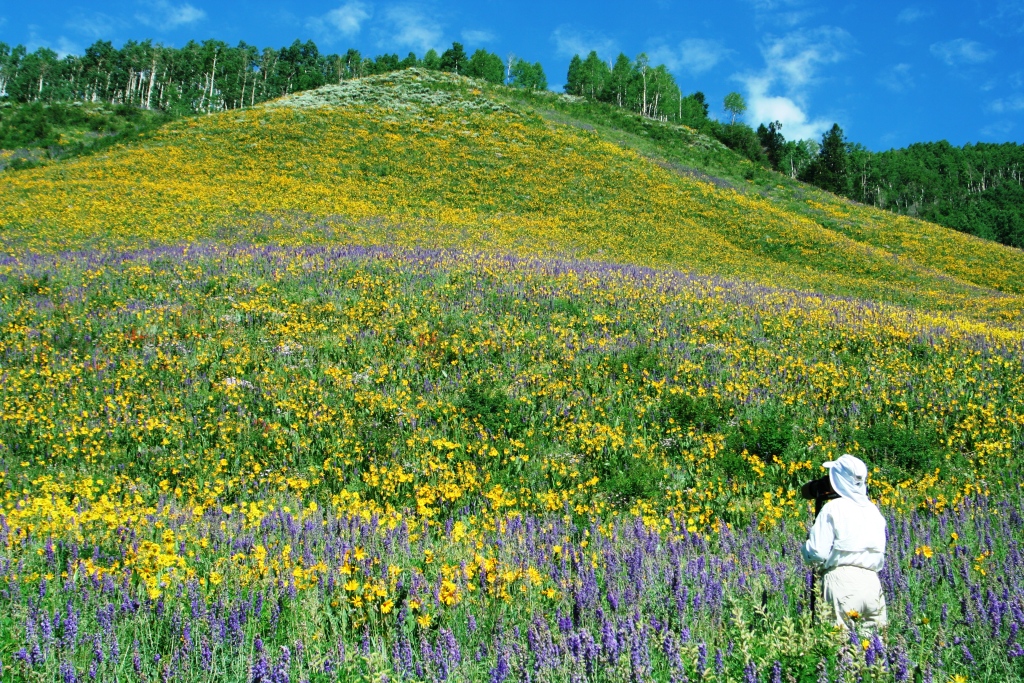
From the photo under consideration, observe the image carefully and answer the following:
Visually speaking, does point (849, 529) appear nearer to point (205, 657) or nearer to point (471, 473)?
point (205, 657)

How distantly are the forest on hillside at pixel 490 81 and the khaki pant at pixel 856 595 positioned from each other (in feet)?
252

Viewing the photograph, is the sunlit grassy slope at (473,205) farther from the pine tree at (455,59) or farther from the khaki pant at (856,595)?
the pine tree at (455,59)

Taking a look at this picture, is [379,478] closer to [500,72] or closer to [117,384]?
[117,384]

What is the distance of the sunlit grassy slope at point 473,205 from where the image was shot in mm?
22125

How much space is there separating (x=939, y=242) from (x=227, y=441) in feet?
124

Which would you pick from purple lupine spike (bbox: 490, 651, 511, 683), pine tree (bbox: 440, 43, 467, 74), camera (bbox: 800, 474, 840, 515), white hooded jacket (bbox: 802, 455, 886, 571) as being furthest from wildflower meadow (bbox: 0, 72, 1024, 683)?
pine tree (bbox: 440, 43, 467, 74)

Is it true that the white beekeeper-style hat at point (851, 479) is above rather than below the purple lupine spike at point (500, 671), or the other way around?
above

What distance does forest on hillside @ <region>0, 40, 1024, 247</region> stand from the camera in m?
91.3

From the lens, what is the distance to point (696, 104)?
113 metres

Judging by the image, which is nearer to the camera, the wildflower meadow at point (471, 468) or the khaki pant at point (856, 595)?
the wildflower meadow at point (471, 468)

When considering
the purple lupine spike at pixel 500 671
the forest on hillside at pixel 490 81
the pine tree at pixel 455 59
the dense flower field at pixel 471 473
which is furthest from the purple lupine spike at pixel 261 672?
the pine tree at pixel 455 59

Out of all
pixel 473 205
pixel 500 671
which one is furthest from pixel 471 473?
pixel 473 205

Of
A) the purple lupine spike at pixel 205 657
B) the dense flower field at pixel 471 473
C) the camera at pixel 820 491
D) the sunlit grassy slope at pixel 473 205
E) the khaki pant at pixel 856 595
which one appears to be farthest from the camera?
the sunlit grassy slope at pixel 473 205

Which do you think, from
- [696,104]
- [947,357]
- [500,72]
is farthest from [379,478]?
[696,104]
